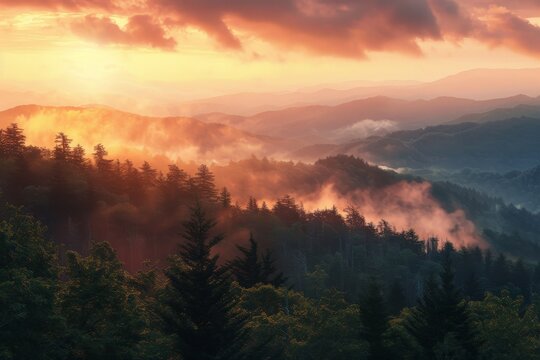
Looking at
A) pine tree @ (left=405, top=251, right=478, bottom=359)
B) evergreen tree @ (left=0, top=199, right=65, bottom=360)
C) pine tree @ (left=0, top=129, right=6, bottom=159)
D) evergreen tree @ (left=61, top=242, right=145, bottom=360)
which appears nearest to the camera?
evergreen tree @ (left=0, top=199, right=65, bottom=360)

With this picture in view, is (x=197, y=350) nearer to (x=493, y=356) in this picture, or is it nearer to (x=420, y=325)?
(x=420, y=325)

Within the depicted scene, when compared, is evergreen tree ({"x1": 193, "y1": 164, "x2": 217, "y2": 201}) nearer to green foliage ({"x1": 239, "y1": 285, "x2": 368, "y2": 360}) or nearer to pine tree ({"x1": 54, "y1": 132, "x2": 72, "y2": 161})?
pine tree ({"x1": 54, "y1": 132, "x2": 72, "y2": 161})

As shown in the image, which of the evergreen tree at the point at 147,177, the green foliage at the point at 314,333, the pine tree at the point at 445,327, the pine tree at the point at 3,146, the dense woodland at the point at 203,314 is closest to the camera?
the dense woodland at the point at 203,314

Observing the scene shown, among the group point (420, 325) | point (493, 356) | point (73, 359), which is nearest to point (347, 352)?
point (420, 325)

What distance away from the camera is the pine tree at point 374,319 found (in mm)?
51562

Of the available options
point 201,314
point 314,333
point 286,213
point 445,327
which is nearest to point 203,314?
point 201,314

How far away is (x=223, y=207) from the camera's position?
163 m

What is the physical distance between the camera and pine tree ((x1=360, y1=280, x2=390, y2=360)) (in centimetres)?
5156

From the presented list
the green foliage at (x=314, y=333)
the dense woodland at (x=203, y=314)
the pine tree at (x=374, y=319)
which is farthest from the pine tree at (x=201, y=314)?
the pine tree at (x=374, y=319)

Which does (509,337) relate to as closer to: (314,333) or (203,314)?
(314,333)

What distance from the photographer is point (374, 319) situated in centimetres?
5222

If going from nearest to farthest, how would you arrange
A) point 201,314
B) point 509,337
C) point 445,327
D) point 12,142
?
point 201,314 < point 509,337 < point 445,327 < point 12,142

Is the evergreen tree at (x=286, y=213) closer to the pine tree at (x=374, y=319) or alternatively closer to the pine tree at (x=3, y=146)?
the pine tree at (x=3, y=146)

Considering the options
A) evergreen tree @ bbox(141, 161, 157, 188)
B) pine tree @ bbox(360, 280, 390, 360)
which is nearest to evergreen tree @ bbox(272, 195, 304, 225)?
evergreen tree @ bbox(141, 161, 157, 188)
